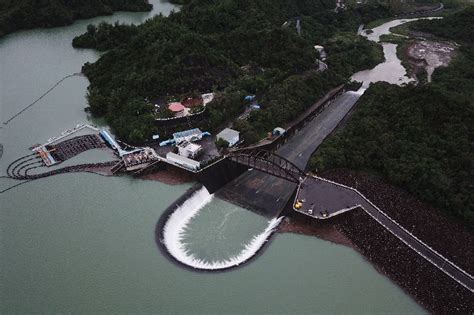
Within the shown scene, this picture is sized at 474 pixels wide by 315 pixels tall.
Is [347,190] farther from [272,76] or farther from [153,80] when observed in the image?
[153,80]

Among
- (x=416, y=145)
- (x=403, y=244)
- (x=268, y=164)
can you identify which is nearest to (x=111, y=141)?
(x=268, y=164)

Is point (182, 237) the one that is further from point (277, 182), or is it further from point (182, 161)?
point (277, 182)

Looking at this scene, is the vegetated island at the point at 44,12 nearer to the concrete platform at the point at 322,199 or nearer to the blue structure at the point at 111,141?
the blue structure at the point at 111,141

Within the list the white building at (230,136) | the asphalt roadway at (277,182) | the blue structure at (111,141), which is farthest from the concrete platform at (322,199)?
the blue structure at (111,141)

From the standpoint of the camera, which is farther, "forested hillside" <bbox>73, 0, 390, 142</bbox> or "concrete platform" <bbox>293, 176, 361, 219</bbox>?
"forested hillside" <bbox>73, 0, 390, 142</bbox>

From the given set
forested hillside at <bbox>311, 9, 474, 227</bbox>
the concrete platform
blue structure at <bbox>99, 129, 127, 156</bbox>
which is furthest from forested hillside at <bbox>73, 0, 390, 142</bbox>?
the concrete platform

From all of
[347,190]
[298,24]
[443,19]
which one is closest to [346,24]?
[298,24]

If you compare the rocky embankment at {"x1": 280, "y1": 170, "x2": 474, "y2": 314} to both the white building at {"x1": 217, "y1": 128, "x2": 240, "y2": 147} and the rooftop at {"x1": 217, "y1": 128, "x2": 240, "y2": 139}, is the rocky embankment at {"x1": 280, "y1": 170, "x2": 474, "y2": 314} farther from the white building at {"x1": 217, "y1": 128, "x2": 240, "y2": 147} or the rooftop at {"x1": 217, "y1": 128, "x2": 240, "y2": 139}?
the rooftop at {"x1": 217, "y1": 128, "x2": 240, "y2": 139}
